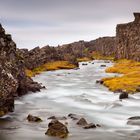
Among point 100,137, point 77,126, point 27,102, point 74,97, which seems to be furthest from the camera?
point 74,97

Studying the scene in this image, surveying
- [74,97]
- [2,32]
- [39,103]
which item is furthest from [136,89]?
[2,32]

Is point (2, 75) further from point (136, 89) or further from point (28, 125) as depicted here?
point (136, 89)

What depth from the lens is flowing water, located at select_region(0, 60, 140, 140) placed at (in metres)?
35.8

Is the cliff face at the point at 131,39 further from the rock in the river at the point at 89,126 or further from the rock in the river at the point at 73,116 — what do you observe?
the rock in the river at the point at 89,126

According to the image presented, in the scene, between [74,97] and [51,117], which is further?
[74,97]

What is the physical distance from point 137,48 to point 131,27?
17.7 meters

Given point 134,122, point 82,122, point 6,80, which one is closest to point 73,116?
point 82,122

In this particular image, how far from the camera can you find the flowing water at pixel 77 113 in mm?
35812

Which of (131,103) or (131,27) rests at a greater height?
(131,27)

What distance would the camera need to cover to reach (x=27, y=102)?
5775cm

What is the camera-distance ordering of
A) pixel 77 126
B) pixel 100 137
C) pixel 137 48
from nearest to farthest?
pixel 100 137
pixel 77 126
pixel 137 48

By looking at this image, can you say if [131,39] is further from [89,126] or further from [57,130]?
[57,130]

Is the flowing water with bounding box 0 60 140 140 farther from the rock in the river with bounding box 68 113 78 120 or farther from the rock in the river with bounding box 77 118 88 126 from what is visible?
the rock in the river with bounding box 68 113 78 120

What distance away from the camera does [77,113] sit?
47406 millimetres
